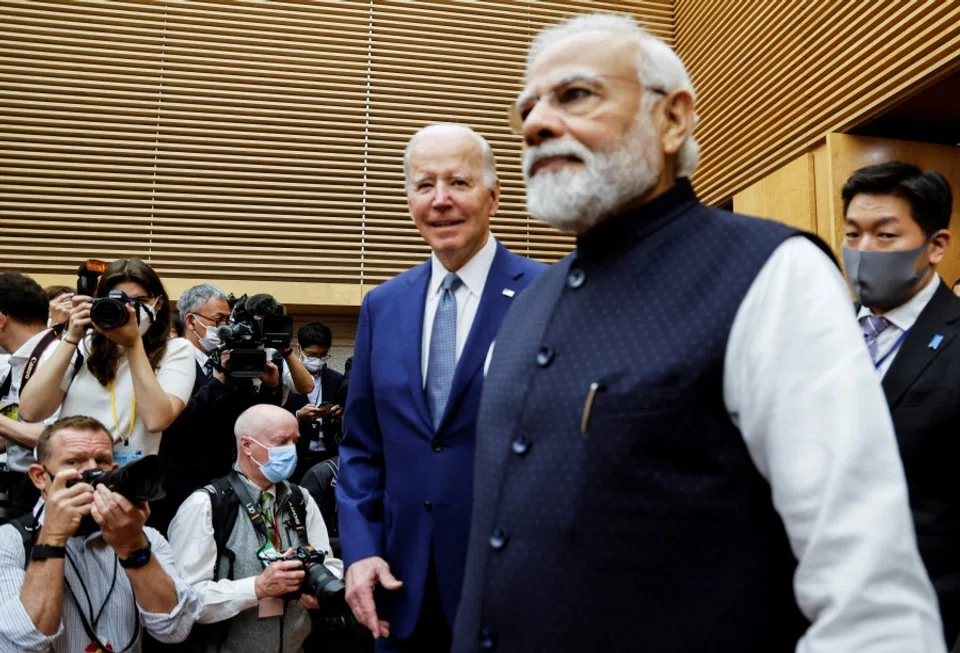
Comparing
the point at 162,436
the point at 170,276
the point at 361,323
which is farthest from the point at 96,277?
the point at 170,276

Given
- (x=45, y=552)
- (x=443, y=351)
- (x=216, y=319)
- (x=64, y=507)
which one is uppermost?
(x=216, y=319)

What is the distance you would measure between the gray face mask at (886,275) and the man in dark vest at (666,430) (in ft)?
3.41

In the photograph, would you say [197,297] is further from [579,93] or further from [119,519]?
[579,93]

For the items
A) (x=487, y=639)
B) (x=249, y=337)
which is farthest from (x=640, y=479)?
(x=249, y=337)

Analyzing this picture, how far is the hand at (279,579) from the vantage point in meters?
2.63

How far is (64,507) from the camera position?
213 centimetres

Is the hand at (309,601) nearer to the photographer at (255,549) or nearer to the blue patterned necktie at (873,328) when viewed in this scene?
the photographer at (255,549)

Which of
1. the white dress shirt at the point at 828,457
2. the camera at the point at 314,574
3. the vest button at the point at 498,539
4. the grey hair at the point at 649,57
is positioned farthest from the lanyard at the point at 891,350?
the camera at the point at 314,574

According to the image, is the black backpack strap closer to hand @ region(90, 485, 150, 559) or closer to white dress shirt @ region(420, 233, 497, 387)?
hand @ region(90, 485, 150, 559)

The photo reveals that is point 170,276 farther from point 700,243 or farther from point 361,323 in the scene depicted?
point 700,243

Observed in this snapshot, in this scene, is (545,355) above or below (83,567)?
above

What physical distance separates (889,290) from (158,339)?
226 centimetres

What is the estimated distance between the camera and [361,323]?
6.10 ft

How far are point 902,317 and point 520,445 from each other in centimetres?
136
